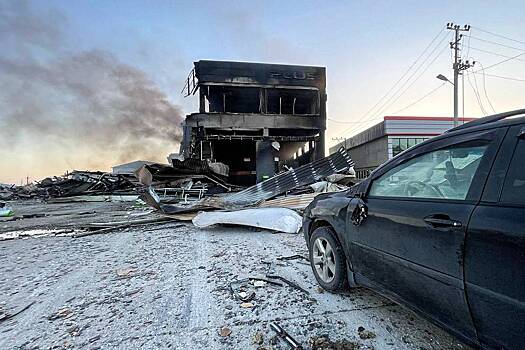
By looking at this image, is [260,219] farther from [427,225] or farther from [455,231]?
[455,231]

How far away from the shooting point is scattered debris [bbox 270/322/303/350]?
1895 millimetres

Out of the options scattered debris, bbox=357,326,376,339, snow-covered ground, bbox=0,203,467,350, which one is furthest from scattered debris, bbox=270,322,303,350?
scattered debris, bbox=357,326,376,339

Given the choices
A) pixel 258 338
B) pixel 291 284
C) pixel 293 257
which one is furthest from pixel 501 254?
pixel 293 257

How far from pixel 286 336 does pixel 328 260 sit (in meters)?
0.93

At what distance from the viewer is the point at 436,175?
182 centimetres

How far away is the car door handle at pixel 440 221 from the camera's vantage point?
1.46 m

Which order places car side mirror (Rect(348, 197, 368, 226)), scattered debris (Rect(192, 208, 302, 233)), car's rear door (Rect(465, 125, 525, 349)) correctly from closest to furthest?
car's rear door (Rect(465, 125, 525, 349)), car side mirror (Rect(348, 197, 368, 226)), scattered debris (Rect(192, 208, 302, 233))

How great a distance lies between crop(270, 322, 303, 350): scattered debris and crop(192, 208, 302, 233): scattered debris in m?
3.15

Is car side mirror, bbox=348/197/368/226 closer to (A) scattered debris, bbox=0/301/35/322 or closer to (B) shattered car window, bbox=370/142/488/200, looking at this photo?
(B) shattered car window, bbox=370/142/488/200

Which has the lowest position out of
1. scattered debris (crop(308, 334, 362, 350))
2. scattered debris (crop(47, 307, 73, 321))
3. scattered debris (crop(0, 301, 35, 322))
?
scattered debris (crop(0, 301, 35, 322))

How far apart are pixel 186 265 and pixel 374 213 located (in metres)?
2.62

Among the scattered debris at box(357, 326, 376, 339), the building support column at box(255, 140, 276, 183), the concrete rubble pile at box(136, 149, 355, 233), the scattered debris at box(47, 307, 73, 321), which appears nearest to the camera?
the scattered debris at box(357, 326, 376, 339)

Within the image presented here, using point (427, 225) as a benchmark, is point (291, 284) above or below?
below

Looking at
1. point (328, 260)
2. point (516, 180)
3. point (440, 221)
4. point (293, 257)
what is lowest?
point (293, 257)
